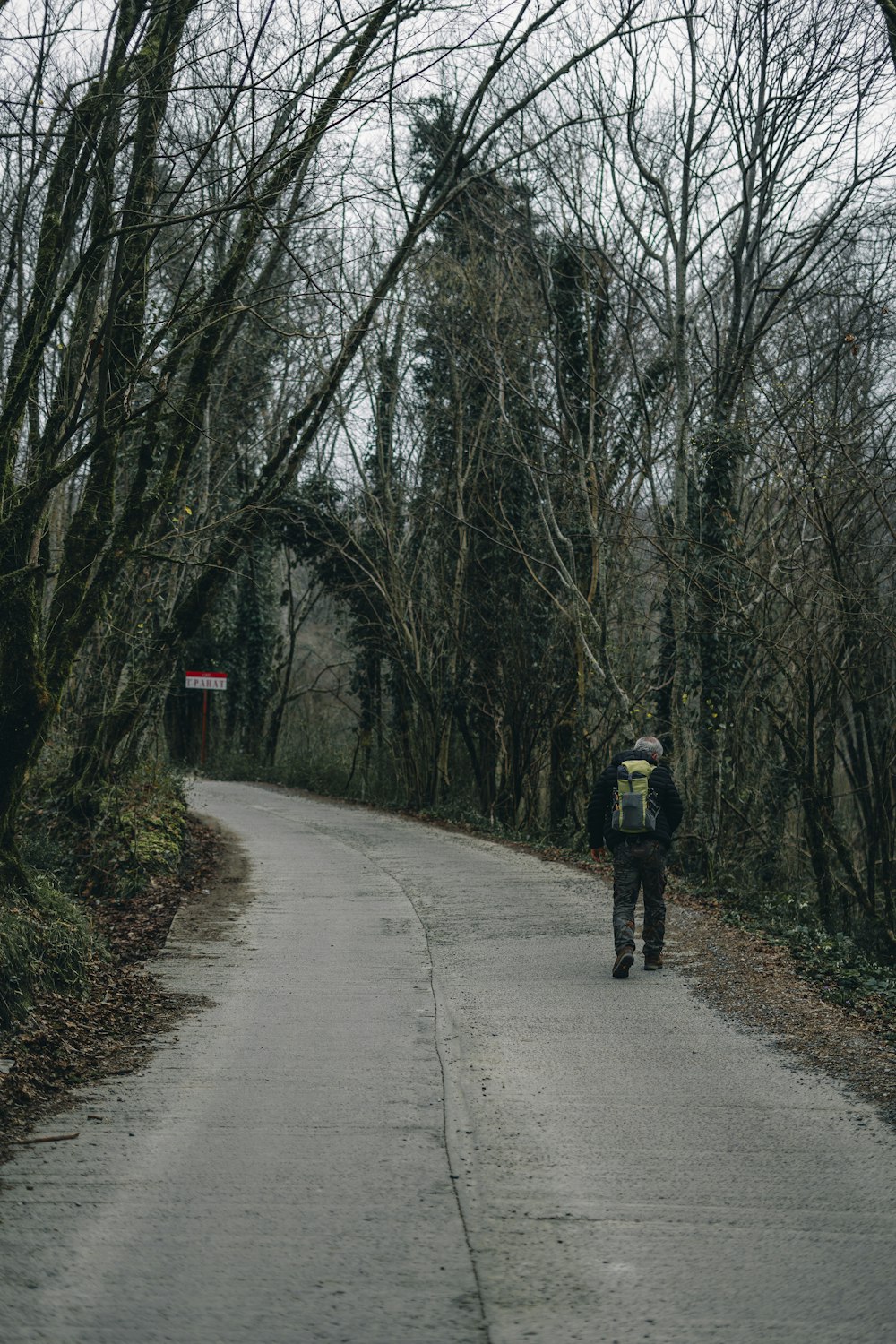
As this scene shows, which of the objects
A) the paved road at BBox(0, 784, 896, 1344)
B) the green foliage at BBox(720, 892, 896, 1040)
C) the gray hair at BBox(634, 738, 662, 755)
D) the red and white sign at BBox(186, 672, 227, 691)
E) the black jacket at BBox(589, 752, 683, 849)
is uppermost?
the red and white sign at BBox(186, 672, 227, 691)

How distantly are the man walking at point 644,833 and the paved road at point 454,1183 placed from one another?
2.45 feet

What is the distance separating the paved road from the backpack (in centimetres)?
131

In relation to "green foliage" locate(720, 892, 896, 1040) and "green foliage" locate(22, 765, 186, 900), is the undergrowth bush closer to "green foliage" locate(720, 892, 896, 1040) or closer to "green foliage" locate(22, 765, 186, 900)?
"green foliage" locate(22, 765, 186, 900)

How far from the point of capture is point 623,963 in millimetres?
10312

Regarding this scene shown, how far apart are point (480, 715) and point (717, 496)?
33.0 ft

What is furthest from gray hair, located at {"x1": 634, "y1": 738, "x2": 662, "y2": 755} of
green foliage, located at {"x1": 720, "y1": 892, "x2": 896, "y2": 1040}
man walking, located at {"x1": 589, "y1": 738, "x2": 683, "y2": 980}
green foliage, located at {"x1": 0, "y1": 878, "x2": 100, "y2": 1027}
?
green foliage, located at {"x1": 0, "y1": 878, "x2": 100, "y2": 1027}

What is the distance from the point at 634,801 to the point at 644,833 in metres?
0.28

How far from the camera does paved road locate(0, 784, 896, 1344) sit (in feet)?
13.4

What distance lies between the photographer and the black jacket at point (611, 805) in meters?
11.0

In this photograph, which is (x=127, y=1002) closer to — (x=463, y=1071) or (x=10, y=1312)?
(x=463, y=1071)

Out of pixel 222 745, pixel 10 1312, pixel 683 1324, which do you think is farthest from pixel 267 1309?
pixel 222 745

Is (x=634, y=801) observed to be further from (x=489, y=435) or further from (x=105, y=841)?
(x=489, y=435)

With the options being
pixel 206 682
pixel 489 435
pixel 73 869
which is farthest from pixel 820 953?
pixel 206 682

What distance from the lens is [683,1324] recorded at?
4.02 m
